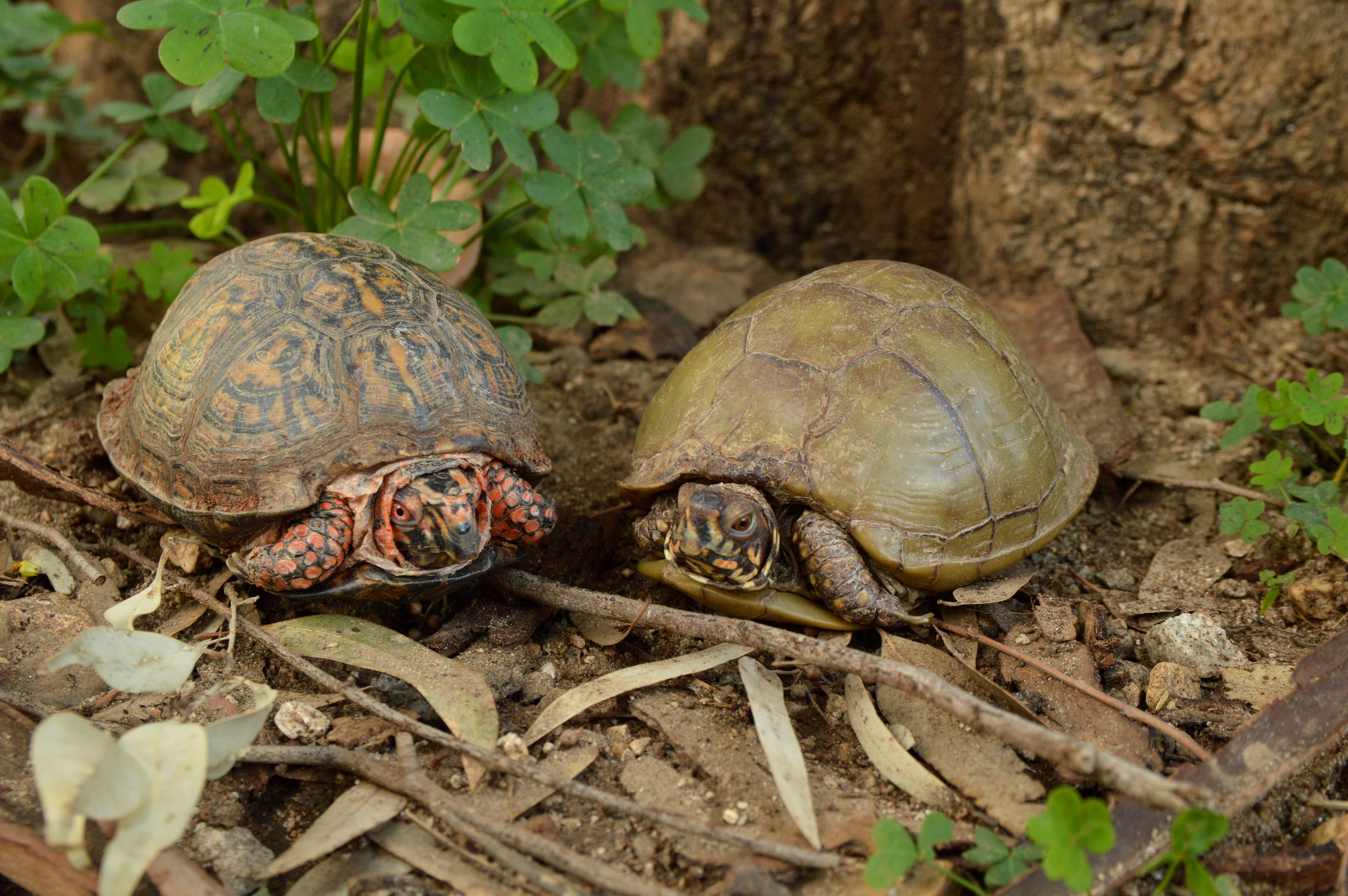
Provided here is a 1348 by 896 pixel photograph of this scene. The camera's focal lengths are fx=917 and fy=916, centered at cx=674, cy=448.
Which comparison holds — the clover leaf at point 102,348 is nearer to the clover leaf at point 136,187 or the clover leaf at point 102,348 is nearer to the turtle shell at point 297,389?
the clover leaf at point 136,187

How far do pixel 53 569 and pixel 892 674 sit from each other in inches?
88.5

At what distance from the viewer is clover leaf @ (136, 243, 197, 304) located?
330cm

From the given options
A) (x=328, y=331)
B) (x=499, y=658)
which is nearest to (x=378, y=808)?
(x=499, y=658)

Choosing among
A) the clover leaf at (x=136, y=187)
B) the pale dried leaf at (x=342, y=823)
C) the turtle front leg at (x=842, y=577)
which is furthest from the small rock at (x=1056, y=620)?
the clover leaf at (x=136, y=187)

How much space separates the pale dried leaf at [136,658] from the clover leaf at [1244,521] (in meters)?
2.74

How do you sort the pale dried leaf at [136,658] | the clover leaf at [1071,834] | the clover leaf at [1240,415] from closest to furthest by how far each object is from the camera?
the clover leaf at [1071,834], the pale dried leaf at [136,658], the clover leaf at [1240,415]

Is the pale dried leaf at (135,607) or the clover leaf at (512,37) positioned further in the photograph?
the clover leaf at (512,37)

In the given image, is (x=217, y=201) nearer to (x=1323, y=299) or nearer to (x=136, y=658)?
(x=136, y=658)

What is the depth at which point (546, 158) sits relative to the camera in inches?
178

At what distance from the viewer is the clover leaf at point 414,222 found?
2904 millimetres

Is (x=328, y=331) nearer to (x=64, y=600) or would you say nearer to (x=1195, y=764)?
(x=64, y=600)

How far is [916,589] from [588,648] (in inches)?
35.9

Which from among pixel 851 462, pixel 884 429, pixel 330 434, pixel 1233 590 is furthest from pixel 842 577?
pixel 330 434

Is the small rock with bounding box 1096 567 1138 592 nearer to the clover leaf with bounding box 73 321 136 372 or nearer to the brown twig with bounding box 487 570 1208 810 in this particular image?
the brown twig with bounding box 487 570 1208 810
